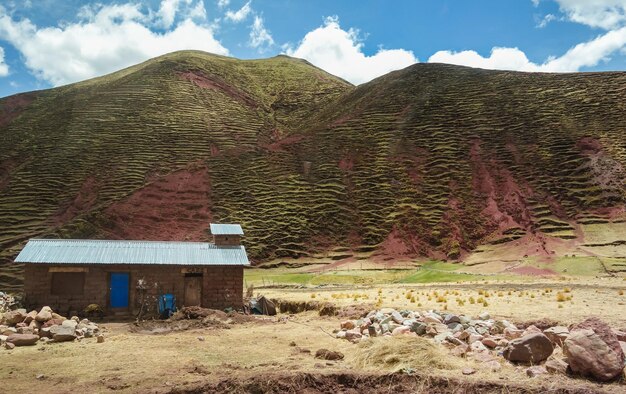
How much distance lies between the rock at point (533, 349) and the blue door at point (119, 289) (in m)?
17.1

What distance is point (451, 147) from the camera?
63.5m

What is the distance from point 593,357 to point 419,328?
528cm

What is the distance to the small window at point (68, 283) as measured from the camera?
2256 cm

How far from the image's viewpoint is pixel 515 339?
1255 cm

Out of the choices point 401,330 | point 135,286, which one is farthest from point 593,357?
point 135,286

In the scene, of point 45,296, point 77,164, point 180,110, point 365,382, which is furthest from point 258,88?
point 365,382

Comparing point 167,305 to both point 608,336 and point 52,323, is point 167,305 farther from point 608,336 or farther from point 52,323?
point 608,336

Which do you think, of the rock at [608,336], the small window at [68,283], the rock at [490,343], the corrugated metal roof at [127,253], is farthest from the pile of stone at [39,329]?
the rock at [608,336]

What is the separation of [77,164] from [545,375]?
201ft

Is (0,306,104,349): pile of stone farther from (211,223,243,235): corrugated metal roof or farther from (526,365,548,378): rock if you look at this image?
(526,365,548,378): rock

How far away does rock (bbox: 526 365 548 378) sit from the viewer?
1102 centimetres

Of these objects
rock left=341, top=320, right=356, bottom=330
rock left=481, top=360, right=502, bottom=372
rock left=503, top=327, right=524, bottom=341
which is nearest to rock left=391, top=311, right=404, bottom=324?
rock left=341, top=320, right=356, bottom=330

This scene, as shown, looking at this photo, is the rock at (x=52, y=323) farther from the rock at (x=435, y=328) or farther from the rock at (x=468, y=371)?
the rock at (x=468, y=371)

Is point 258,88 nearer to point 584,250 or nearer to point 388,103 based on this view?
point 388,103
